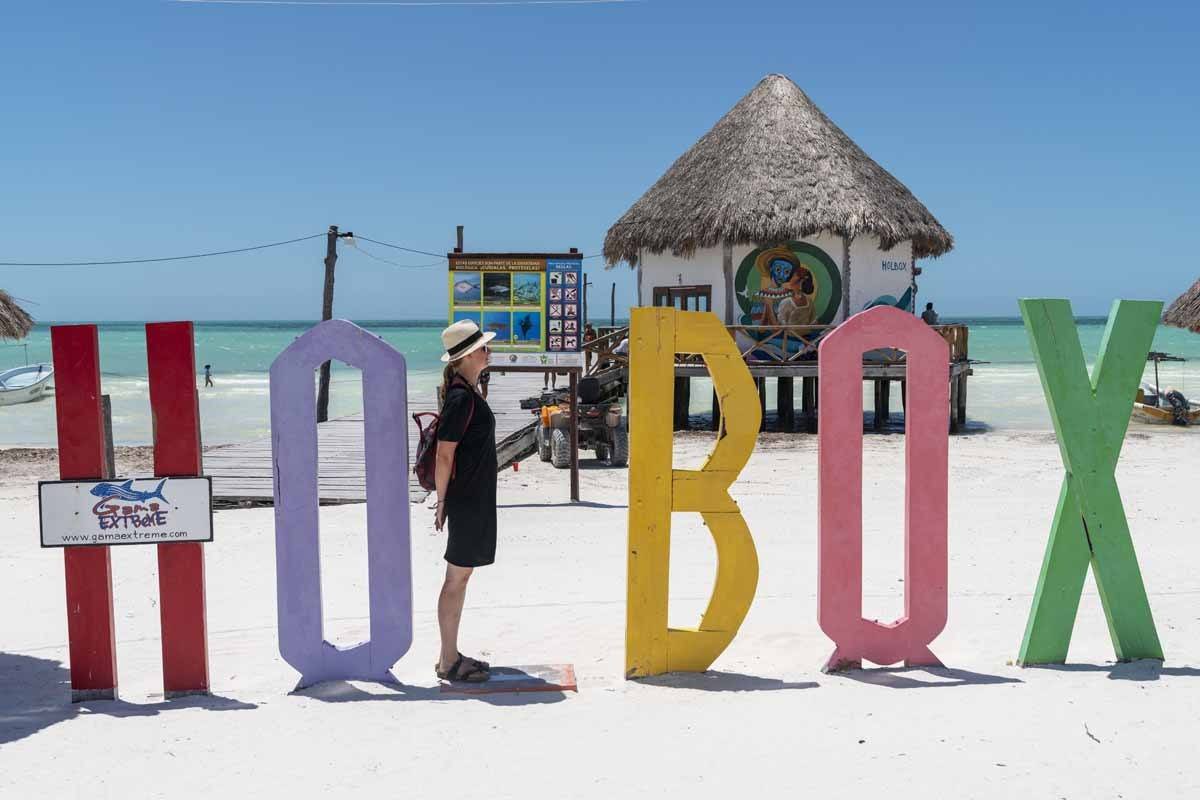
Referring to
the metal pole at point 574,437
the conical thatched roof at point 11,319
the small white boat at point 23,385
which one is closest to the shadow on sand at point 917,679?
the metal pole at point 574,437

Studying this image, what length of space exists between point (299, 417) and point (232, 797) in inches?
61.2

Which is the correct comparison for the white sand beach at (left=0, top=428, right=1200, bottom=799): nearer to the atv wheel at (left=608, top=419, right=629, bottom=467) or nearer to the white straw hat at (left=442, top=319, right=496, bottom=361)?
the white straw hat at (left=442, top=319, right=496, bottom=361)

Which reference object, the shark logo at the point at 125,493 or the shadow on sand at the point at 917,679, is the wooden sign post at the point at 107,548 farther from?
the shadow on sand at the point at 917,679

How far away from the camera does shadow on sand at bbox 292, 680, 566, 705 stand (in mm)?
3926

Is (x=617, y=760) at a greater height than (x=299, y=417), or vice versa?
(x=299, y=417)

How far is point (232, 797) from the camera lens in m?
3.07

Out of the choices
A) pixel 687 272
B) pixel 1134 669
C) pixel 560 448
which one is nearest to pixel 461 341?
pixel 1134 669

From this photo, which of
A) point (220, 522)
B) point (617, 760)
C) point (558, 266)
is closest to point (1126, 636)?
point (617, 760)

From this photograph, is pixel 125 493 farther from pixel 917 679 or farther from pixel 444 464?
pixel 917 679

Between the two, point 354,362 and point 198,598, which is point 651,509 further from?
point 198,598

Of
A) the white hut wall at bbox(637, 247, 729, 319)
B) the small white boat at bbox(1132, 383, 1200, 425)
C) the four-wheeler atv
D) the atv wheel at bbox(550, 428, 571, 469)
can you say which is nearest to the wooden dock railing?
the white hut wall at bbox(637, 247, 729, 319)

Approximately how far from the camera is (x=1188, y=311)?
30.3ft

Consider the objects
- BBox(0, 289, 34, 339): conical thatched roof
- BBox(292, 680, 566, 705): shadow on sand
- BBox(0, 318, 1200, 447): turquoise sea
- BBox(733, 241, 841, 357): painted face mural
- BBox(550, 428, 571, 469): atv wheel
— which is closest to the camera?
BBox(292, 680, 566, 705): shadow on sand

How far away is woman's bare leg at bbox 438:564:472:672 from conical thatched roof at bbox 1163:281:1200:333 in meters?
7.65
